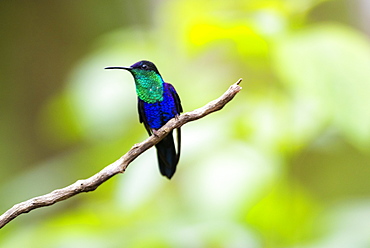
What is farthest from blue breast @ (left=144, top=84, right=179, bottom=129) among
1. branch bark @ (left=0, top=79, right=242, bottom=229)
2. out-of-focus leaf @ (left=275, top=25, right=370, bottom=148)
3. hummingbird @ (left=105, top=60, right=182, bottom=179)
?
out-of-focus leaf @ (left=275, top=25, right=370, bottom=148)

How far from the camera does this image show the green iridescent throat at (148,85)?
0.69 meters

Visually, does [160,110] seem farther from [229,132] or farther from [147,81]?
[229,132]

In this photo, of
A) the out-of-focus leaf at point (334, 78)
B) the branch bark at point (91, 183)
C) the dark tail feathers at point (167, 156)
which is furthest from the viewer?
the out-of-focus leaf at point (334, 78)

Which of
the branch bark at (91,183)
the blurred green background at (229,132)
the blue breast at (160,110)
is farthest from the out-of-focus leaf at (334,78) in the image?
the branch bark at (91,183)

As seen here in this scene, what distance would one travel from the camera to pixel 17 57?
7.86 ft

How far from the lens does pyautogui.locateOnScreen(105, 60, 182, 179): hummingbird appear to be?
680mm

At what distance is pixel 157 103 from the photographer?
757 millimetres

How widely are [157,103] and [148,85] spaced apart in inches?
1.7

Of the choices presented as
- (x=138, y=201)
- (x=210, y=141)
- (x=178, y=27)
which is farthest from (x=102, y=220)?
(x=178, y=27)

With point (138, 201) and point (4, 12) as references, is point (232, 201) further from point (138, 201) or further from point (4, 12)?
point (4, 12)

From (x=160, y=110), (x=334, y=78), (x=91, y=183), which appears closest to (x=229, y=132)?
(x=334, y=78)

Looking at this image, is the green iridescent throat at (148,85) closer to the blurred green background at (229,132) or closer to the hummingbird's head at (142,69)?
the hummingbird's head at (142,69)

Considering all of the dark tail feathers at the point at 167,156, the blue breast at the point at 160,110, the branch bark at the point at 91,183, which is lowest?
the branch bark at the point at 91,183

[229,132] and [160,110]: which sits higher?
[229,132]
